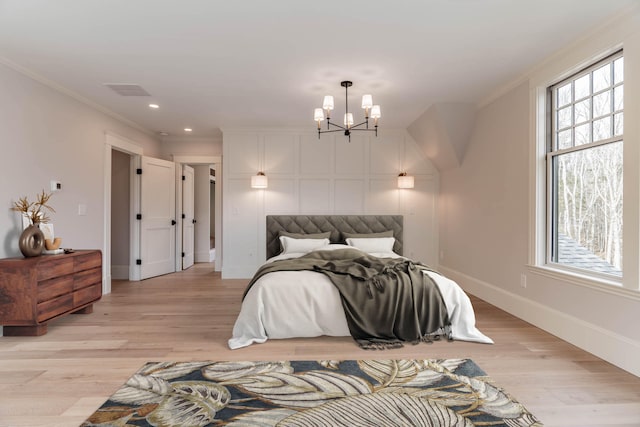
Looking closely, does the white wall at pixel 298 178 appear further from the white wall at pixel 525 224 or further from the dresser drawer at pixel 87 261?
the dresser drawer at pixel 87 261

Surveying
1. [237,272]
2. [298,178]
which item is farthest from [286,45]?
[237,272]

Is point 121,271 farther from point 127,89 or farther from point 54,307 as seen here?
point 127,89

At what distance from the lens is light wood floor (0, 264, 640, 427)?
196 centimetres

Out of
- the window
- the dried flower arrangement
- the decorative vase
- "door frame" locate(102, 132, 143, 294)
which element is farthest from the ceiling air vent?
the window

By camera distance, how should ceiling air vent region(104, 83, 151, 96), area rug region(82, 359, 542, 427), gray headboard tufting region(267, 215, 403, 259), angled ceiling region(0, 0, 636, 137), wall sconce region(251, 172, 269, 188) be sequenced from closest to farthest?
area rug region(82, 359, 542, 427)
angled ceiling region(0, 0, 636, 137)
ceiling air vent region(104, 83, 151, 96)
wall sconce region(251, 172, 269, 188)
gray headboard tufting region(267, 215, 403, 259)

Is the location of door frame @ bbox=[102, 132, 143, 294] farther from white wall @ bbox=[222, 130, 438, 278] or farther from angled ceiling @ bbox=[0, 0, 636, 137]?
white wall @ bbox=[222, 130, 438, 278]

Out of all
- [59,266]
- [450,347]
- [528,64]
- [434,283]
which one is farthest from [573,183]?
[59,266]

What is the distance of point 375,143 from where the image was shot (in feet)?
19.3

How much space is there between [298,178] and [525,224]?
3.48 m

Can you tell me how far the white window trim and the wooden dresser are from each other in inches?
189

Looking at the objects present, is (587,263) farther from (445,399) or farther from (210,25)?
(210,25)

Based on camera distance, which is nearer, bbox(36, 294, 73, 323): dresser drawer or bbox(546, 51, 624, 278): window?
bbox(546, 51, 624, 278): window

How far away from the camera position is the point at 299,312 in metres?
3.05

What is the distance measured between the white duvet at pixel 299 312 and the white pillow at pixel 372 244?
6.20ft
